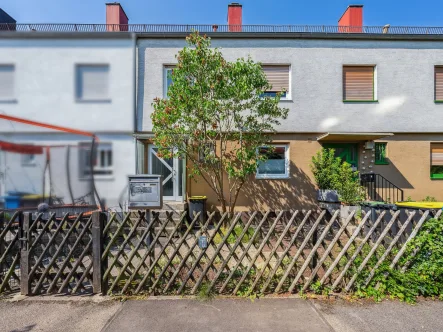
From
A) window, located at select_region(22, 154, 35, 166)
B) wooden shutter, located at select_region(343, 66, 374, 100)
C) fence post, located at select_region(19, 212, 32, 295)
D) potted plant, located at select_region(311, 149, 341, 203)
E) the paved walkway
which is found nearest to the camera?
the paved walkway

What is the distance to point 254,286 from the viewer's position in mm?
3432

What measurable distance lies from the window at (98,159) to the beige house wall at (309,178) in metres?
3.22

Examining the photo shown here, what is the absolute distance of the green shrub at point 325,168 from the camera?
7.72 m

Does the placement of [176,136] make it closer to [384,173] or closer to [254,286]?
[254,286]

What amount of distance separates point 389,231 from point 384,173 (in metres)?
6.26

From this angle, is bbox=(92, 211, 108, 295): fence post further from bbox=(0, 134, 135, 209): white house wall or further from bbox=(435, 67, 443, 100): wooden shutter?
bbox=(435, 67, 443, 100): wooden shutter

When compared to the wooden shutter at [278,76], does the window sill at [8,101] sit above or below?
below

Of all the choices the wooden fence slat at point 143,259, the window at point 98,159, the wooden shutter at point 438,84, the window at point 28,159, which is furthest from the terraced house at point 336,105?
the wooden fence slat at point 143,259

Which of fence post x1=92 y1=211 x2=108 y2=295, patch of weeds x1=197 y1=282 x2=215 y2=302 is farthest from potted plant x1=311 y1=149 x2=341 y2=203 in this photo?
fence post x1=92 y1=211 x2=108 y2=295

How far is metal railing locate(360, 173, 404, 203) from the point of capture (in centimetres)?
871

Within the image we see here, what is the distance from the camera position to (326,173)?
7.95 m

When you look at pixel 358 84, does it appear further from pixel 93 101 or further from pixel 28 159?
pixel 28 159

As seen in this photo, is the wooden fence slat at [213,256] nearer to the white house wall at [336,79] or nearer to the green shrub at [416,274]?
the green shrub at [416,274]

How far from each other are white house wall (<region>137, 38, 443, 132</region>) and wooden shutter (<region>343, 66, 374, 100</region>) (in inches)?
9.9
